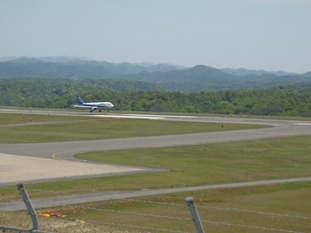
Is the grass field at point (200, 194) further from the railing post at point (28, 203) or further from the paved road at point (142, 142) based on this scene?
the paved road at point (142, 142)

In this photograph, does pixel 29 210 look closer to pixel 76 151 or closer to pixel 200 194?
pixel 200 194

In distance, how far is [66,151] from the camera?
7806cm

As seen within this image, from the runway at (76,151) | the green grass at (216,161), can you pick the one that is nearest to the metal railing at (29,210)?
the green grass at (216,161)

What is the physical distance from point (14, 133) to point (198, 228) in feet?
305

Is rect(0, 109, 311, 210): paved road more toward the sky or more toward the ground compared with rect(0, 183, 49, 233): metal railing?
more toward the ground

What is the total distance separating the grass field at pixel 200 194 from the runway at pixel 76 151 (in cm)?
379

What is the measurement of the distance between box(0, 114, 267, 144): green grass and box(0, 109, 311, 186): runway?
6.51 metres

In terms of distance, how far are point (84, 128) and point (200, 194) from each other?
7422 cm

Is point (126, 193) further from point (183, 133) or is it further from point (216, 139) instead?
point (183, 133)

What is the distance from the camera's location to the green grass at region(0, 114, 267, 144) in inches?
3944

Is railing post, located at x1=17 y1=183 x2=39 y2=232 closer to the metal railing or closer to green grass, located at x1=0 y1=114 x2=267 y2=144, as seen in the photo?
the metal railing

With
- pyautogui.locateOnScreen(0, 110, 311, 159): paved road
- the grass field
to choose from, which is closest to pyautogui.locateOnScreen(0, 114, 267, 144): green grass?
pyautogui.locateOnScreen(0, 110, 311, 159): paved road

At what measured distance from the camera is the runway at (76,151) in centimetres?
5622

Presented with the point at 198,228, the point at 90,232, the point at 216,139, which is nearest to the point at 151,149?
the point at 216,139
